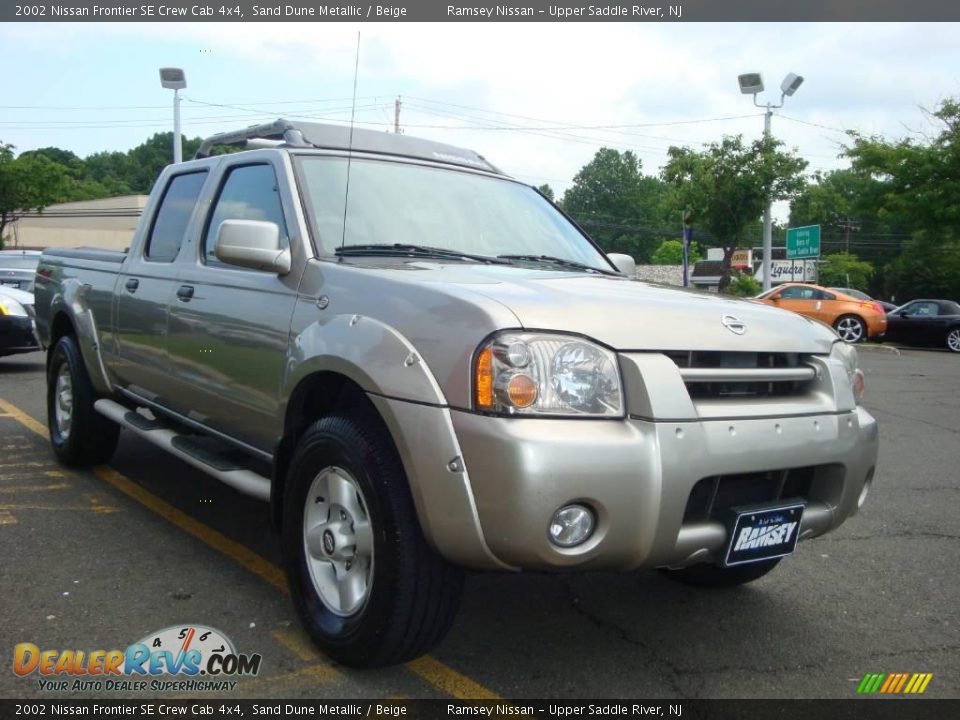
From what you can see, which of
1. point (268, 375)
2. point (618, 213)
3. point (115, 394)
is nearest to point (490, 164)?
point (268, 375)

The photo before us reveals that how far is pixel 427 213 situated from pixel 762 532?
6.47 feet

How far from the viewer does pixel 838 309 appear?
71.8ft

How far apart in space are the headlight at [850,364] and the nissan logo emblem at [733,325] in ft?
1.66

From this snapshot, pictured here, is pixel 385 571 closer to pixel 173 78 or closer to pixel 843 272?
pixel 173 78

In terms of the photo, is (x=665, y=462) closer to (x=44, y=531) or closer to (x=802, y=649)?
(x=802, y=649)

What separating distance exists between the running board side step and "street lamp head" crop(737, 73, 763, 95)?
23.8 metres

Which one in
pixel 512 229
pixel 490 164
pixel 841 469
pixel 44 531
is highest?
pixel 490 164

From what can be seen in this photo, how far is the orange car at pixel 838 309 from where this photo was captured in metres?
21.8

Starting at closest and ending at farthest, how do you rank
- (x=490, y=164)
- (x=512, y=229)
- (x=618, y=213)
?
(x=512, y=229), (x=490, y=164), (x=618, y=213)

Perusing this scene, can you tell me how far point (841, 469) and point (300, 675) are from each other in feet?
6.47

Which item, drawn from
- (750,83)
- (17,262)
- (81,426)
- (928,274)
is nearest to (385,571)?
(81,426)

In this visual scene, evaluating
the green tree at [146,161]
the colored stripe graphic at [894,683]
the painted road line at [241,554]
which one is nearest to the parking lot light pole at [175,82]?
the painted road line at [241,554]

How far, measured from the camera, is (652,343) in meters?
2.85

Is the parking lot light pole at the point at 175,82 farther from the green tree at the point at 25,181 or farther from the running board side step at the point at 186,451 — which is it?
the running board side step at the point at 186,451
